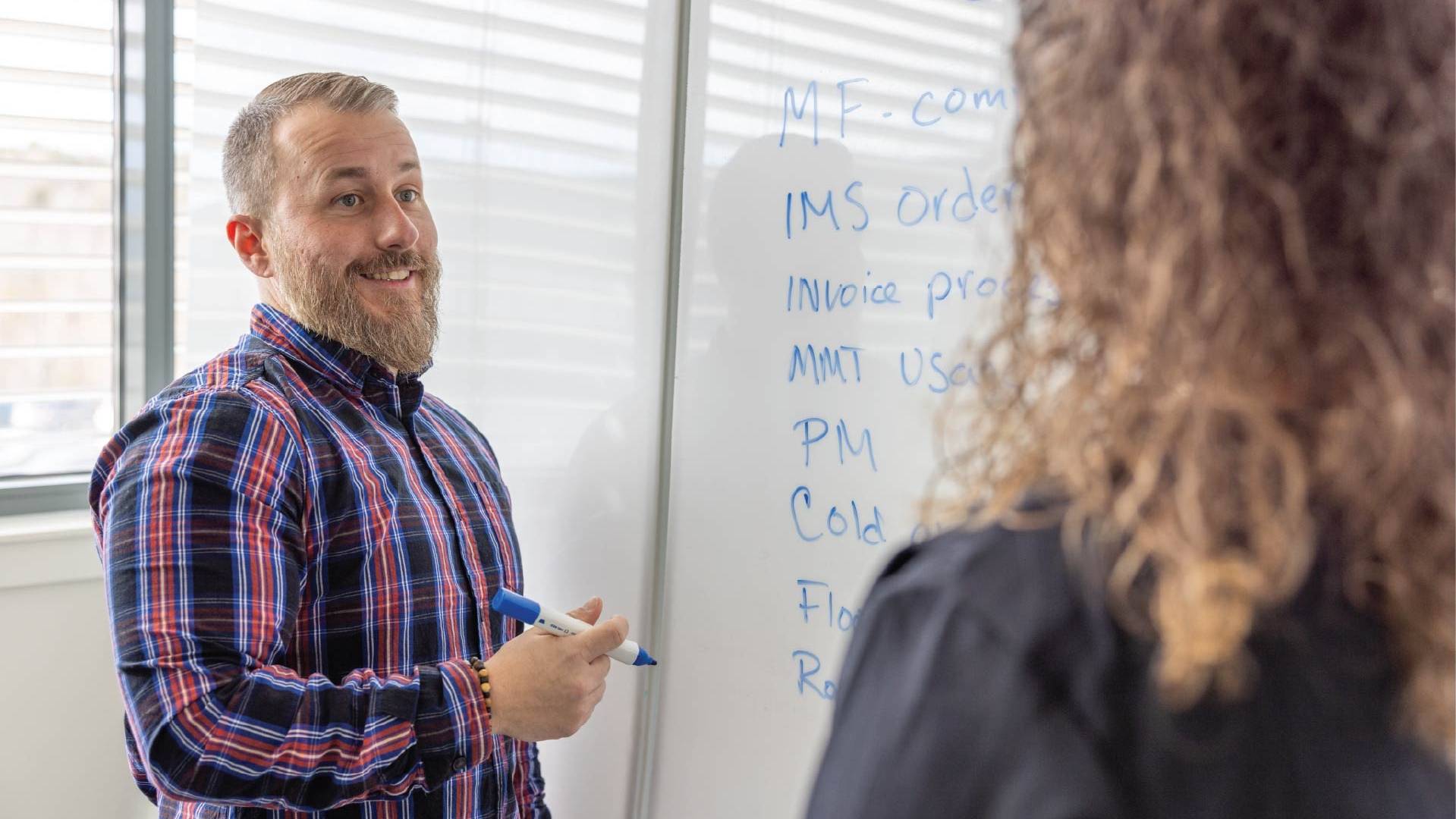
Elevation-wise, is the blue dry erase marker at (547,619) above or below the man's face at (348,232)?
below

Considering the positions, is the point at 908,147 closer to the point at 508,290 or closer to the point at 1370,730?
the point at 508,290

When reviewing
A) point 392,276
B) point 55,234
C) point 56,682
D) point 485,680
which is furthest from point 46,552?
point 485,680

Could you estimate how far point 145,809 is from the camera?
173 centimetres

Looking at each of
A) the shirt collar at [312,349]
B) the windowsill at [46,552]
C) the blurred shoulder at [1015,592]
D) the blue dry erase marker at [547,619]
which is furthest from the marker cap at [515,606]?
the windowsill at [46,552]

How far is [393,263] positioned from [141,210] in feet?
2.82

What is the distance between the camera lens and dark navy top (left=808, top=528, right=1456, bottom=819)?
1.29ft

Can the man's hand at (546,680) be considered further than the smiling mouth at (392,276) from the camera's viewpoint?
No

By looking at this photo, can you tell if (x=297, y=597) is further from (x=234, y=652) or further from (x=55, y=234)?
(x=55, y=234)

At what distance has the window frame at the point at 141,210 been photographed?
1821 millimetres

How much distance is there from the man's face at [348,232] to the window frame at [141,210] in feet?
2.48

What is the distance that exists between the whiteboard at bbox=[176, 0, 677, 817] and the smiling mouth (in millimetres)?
246

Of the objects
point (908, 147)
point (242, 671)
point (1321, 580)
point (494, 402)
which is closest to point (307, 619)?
point (242, 671)

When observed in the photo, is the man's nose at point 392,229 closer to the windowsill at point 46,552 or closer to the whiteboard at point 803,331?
the whiteboard at point 803,331

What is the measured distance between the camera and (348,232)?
4.07 feet
